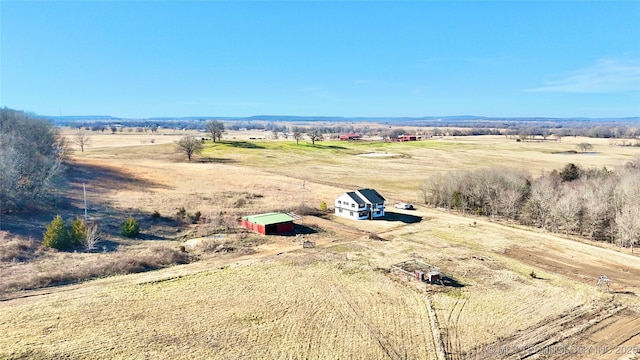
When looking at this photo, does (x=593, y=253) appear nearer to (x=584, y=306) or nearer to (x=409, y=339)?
(x=584, y=306)

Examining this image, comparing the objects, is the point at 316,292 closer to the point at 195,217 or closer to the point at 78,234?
the point at 78,234

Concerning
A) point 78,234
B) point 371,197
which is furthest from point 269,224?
point 78,234

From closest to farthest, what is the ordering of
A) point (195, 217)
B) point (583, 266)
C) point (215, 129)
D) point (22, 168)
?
1. point (583, 266)
2. point (22, 168)
3. point (195, 217)
4. point (215, 129)

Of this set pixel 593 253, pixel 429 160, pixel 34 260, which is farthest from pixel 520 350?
pixel 429 160

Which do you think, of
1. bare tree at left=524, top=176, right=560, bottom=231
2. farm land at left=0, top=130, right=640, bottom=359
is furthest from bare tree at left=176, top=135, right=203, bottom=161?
bare tree at left=524, top=176, right=560, bottom=231

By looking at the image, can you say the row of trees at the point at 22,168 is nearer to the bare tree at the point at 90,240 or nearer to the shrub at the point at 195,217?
the bare tree at the point at 90,240

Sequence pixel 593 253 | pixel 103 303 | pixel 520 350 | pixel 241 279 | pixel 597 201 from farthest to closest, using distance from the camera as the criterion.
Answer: pixel 597 201
pixel 593 253
pixel 241 279
pixel 103 303
pixel 520 350
